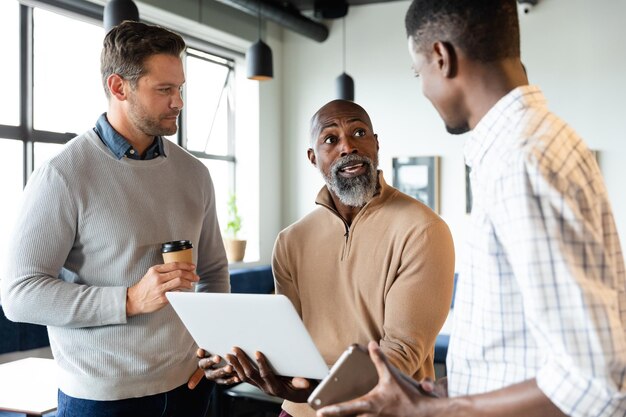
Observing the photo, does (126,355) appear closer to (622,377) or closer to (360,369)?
(360,369)

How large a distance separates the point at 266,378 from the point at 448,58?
0.86 metres

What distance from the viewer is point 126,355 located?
1.80m

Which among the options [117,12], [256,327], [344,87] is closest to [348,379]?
[256,327]

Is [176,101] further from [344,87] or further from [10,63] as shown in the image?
[344,87]

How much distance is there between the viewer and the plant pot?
6230 millimetres

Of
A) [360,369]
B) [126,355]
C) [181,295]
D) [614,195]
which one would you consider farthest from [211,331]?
[614,195]

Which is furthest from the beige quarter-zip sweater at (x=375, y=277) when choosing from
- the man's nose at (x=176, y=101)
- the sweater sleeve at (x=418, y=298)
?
the man's nose at (x=176, y=101)

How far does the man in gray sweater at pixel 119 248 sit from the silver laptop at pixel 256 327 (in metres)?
0.18

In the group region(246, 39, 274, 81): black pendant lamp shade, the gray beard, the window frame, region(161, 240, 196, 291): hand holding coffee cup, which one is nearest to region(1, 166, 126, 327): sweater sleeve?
region(161, 240, 196, 291): hand holding coffee cup

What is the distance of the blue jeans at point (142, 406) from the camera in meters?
1.77

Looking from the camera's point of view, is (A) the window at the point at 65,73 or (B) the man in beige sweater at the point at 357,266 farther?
(A) the window at the point at 65,73

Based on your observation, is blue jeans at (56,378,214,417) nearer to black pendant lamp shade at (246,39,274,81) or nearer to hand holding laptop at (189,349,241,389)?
hand holding laptop at (189,349,241,389)

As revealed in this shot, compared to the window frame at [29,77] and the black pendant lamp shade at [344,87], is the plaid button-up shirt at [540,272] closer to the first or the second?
the window frame at [29,77]

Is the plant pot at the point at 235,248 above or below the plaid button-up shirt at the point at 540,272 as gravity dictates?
below
